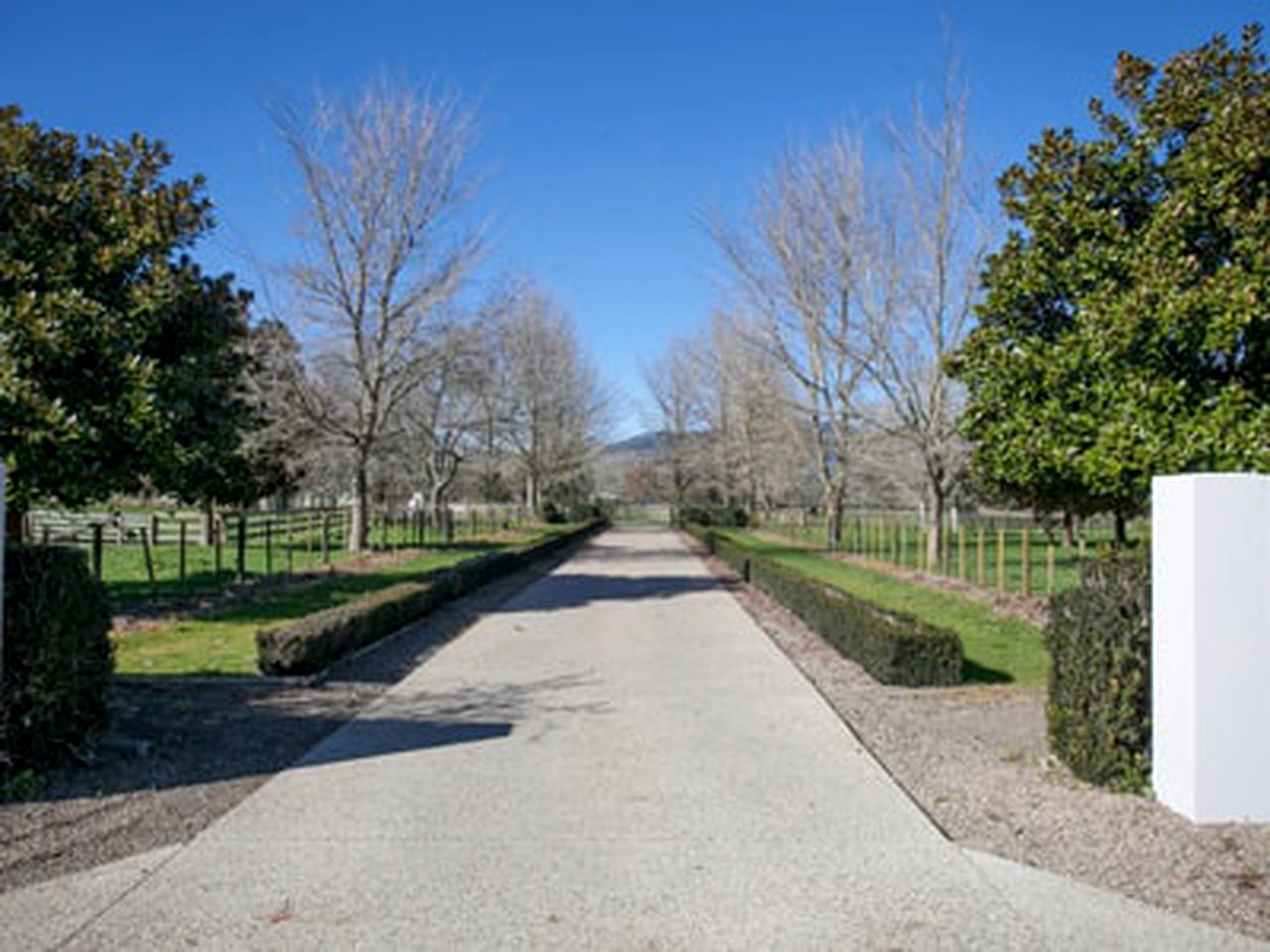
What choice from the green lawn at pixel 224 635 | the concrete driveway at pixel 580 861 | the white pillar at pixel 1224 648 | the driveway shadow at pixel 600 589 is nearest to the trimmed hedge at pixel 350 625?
the green lawn at pixel 224 635

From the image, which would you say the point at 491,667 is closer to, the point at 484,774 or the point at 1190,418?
the point at 484,774

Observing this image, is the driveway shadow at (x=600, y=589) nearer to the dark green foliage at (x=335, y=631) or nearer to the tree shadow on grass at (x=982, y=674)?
the dark green foliage at (x=335, y=631)

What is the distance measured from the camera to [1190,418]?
1098 centimetres

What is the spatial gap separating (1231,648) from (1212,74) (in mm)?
9106

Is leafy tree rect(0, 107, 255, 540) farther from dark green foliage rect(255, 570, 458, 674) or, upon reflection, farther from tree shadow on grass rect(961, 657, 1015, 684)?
tree shadow on grass rect(961, 657, 1015, 684)

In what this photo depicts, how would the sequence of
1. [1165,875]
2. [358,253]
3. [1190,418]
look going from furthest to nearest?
[358,253], [1190,418], [1165,875]

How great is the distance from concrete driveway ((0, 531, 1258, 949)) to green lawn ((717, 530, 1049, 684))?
3.31 metres

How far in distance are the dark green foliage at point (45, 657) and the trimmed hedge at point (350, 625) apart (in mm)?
3025

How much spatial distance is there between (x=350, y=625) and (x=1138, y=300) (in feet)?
29.1

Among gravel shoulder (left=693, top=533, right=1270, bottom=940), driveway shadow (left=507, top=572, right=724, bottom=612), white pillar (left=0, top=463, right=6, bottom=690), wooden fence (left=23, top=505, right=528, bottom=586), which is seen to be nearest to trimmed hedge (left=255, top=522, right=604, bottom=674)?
driveway shadow (left=507, top=572, right=724, bottom=612)

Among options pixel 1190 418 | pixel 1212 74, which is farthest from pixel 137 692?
pixel 1212 74

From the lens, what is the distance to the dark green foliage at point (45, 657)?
20.7 ft

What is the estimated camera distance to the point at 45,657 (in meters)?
6.46

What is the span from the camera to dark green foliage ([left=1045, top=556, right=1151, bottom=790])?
6.17 metres
